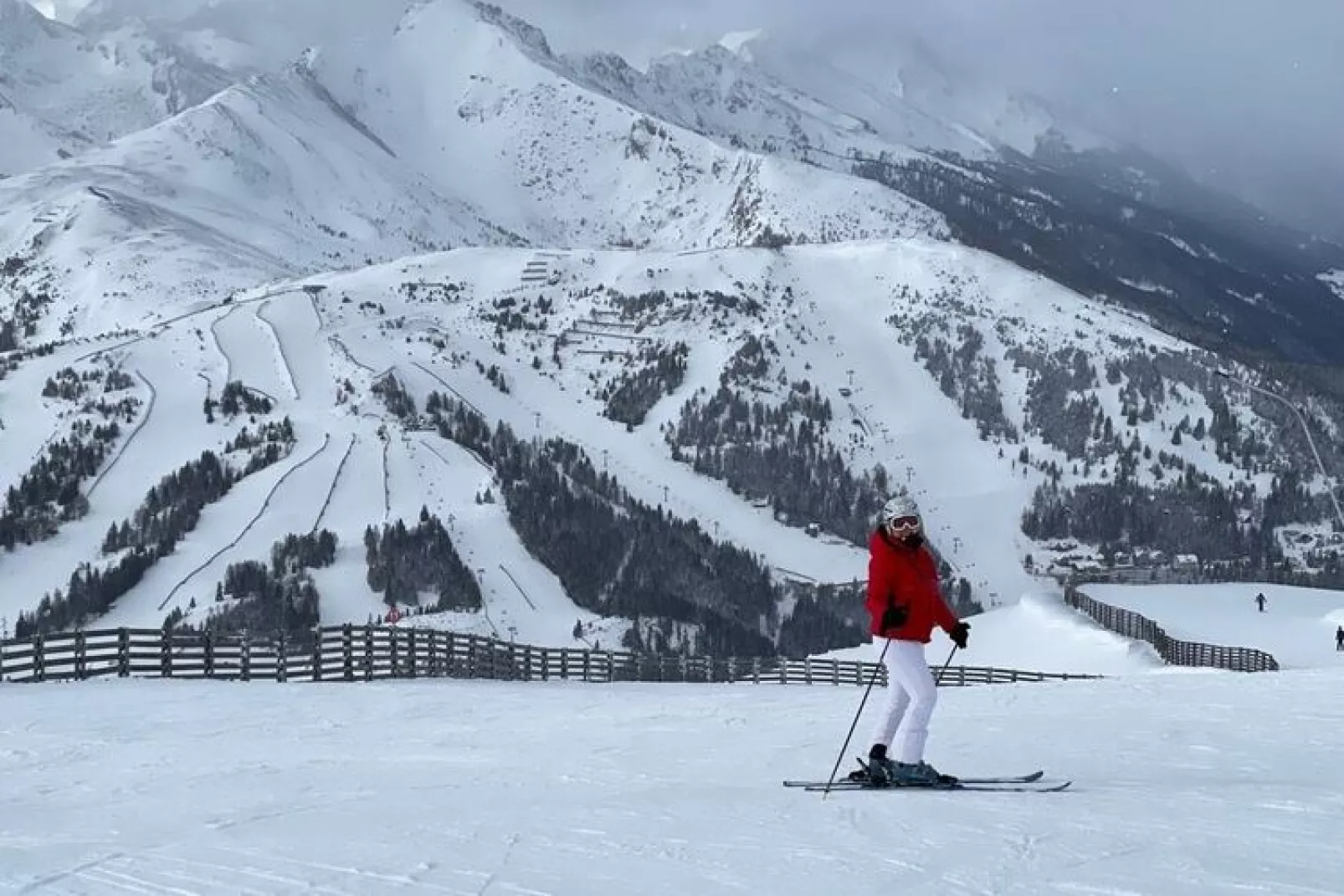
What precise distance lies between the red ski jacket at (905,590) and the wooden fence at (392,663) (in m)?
18.9

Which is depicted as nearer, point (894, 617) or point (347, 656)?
point (894, 617)

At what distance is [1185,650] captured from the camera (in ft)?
150

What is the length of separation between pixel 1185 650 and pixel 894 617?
1535 inches

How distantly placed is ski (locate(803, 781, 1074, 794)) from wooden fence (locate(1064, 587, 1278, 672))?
27662mm

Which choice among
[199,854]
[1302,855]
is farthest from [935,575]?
[199,854]

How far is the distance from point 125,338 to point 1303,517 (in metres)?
147

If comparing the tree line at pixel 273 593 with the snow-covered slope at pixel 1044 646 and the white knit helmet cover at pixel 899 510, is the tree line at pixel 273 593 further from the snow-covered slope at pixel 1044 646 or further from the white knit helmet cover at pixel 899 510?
the white knit helmet cover at pixel 899 510

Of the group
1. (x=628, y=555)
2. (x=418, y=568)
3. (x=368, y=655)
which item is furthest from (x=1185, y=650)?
(x=628, y=555)

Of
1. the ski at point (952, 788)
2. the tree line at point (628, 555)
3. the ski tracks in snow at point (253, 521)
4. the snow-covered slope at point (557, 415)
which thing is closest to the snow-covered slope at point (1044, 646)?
the ski at point (952, 788)

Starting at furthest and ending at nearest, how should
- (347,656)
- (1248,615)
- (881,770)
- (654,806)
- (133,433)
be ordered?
(133,433), (1248,615), (347,656), (881,770), (654,806)

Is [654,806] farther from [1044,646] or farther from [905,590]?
[1044,646]

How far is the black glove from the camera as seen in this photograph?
10633 mm

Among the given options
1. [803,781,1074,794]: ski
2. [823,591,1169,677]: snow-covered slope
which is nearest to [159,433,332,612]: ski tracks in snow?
[823,591,1169,677]: snow-covered slope

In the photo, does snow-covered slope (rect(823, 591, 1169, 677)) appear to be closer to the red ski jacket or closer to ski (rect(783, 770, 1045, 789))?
ski (rect(783, 770, 1045, 789))
